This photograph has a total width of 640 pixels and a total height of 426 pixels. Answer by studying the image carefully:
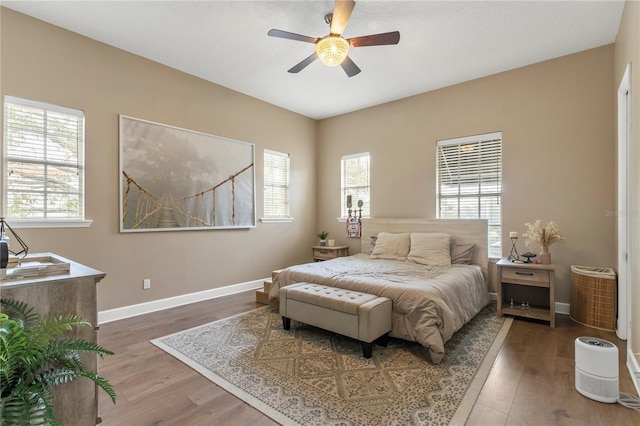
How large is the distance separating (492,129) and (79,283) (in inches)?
188

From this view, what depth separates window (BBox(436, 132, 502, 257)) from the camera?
438 cm

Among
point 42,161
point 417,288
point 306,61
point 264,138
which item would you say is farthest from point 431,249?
point 42,161

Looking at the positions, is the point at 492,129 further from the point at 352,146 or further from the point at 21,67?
the point at 21,67

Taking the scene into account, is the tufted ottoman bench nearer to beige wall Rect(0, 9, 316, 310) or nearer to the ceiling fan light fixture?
beige wall Rect(0, 9, 316, 310)

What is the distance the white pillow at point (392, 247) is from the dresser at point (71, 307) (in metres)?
3.74

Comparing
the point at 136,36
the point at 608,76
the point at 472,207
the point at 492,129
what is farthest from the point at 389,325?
the point at 136,36

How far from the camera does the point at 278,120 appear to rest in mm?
5641

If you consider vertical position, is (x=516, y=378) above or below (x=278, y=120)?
below

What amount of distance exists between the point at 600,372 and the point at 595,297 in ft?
5.41

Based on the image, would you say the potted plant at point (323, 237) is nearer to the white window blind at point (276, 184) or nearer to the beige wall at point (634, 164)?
the white window blind at point (276, 184)

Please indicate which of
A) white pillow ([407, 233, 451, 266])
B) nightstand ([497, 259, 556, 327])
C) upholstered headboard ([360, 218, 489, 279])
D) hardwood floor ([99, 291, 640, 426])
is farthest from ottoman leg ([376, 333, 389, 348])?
upholstered headboard ([360, 218, 489, 279])

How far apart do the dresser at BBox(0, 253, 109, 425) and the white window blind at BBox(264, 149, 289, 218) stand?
12.8 feet

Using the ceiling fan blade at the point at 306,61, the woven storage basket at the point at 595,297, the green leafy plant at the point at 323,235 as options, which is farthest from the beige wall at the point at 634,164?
the green leafy plant at the point at 323,235

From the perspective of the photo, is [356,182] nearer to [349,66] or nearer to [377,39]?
[349,66]
